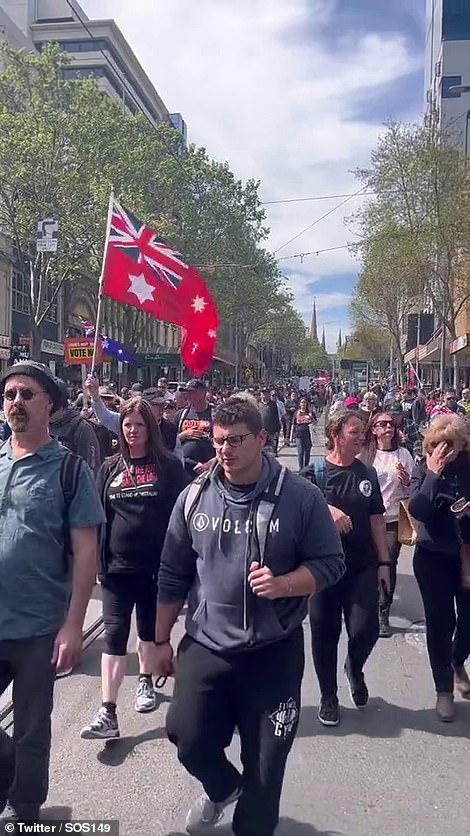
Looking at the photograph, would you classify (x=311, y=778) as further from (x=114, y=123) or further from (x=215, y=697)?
(x=114, y=123)

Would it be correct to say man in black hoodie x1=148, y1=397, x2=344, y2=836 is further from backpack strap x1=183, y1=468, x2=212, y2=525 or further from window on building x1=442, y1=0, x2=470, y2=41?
window on building x1=442, y1=0, x2=470, y2=41

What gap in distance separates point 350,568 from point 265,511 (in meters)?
1.95

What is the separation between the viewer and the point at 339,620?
189 inches

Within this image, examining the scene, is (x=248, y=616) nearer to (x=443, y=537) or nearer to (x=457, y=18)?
(x=443, y=537)

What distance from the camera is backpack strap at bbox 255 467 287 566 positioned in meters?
3.02

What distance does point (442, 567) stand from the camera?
4.80 metres

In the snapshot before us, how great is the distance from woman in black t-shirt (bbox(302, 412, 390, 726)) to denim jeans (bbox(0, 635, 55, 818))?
1954 mm

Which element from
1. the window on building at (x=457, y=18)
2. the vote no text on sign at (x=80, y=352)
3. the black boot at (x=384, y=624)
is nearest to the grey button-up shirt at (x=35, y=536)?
the black boot at (x=384, y=624)

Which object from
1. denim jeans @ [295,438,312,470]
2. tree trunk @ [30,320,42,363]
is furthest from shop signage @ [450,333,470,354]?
tree trunk @ [30,320,42,363]

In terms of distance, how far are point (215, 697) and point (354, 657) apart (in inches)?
80.1

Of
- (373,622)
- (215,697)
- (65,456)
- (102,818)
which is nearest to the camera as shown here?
(215,697)

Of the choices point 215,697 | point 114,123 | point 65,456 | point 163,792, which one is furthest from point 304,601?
point 114,123

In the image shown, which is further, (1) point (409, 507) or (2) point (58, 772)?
(1) point (409, 507)

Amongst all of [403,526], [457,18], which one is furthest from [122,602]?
[457,18]
